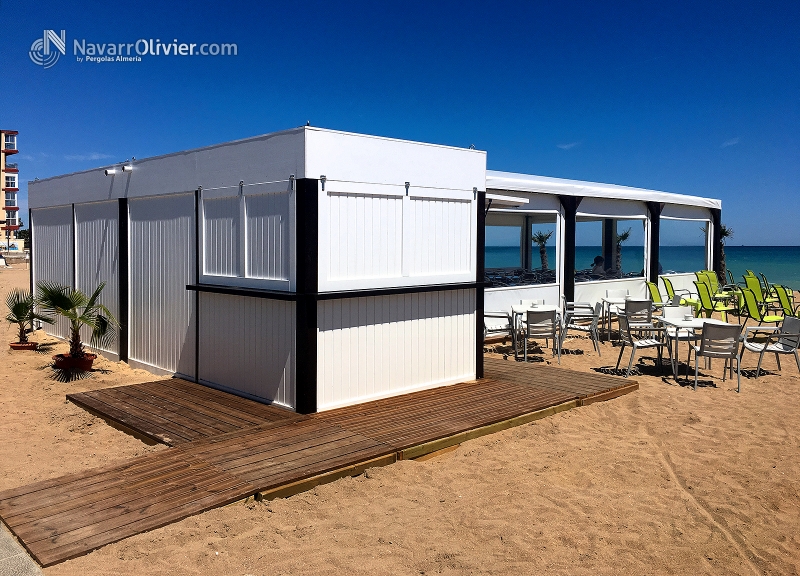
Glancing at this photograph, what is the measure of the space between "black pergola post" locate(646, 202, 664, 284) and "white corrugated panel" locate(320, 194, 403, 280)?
9417 mm

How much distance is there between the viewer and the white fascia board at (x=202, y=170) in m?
5.52

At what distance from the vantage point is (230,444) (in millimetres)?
4672

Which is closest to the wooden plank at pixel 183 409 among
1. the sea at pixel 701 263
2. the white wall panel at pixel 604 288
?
the white wall panel at pixel 604 288

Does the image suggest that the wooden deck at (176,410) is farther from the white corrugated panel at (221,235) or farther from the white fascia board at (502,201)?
the white fascia board at (502,201)

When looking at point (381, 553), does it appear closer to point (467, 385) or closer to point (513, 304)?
point (467, 385)

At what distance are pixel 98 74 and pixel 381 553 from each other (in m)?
16.5

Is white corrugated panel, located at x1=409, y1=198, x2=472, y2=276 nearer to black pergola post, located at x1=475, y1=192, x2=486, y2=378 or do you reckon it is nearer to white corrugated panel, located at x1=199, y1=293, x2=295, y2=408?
black pergola post, located at x1=475, y1=192, x2=486, y2=378

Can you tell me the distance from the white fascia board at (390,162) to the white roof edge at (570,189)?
3016mm

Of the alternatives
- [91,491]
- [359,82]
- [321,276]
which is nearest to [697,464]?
[321,276]

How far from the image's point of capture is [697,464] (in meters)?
4.76

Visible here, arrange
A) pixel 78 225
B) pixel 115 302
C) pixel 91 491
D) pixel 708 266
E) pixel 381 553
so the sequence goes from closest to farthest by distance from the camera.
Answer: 1. pixel 381 553
2. pixel 91 491
3. pixel 115 302
4. pixel 78 225
5. pixel 708 266

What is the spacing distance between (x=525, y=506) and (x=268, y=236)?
331 cm

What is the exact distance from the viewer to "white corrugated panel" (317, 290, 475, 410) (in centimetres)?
568

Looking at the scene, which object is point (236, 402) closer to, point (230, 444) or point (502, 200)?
point (230, 444)
